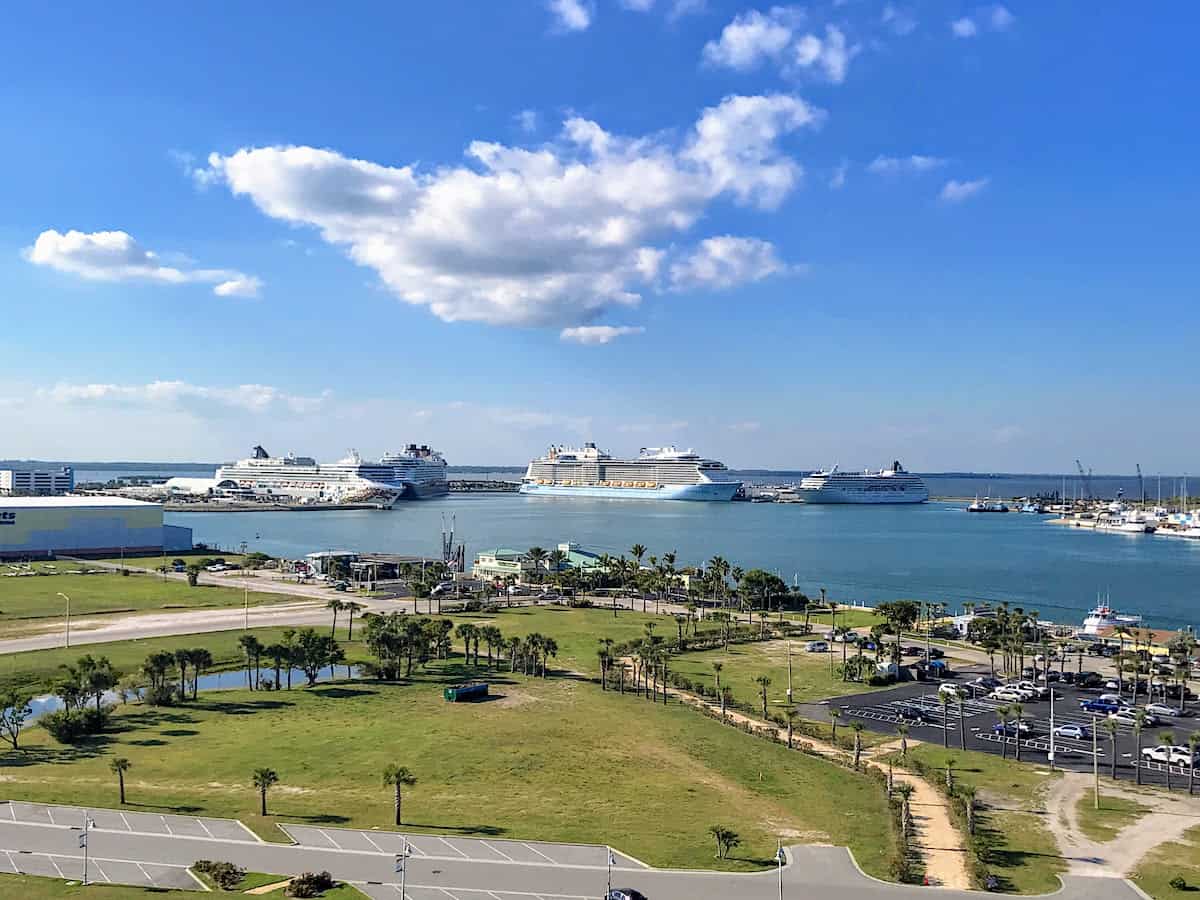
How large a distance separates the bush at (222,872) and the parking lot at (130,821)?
1680mm

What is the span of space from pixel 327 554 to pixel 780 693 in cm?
5151

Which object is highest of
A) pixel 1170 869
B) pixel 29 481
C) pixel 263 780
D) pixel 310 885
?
pixel 29 481

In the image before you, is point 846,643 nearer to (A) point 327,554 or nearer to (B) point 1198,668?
(B) point 1198,668

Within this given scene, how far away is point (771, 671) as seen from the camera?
42062 millimetres

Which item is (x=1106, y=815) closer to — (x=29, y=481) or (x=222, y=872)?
(x=222, y=872)

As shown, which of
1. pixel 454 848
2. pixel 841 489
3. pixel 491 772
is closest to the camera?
pixel 454 848

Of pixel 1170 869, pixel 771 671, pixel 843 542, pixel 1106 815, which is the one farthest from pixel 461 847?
pixel 843 542

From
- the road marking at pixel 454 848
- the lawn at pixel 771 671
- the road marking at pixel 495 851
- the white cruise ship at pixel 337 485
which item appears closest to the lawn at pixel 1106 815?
the lawn at pixel 771 671

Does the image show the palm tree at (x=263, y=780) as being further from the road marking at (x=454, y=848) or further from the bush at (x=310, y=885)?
the road marking at (x=454, y=848)

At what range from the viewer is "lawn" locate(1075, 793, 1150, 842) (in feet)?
71.2

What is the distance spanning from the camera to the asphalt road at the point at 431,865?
→ 57.1ft

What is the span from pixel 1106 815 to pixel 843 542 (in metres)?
91.6

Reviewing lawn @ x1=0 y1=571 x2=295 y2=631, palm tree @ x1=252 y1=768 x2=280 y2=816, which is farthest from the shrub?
lawn @ x1=0 y1=571 x2=295 y2=631

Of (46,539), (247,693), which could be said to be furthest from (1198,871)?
(46,539)
